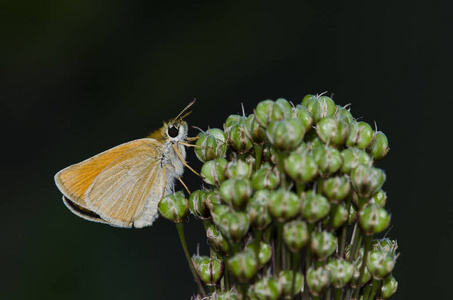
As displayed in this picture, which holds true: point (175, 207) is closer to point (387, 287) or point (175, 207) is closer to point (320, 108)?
point (320, 108)

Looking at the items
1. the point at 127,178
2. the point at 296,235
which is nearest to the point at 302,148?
the point at 296,235

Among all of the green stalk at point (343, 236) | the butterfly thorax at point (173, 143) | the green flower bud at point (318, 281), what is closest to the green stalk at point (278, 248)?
the green flower bud at point (318, 281)

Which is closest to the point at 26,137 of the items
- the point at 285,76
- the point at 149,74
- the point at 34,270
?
the point at 149,74

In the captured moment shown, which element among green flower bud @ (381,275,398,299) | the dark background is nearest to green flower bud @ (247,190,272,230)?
green flower bud @ (381,275,398,299)

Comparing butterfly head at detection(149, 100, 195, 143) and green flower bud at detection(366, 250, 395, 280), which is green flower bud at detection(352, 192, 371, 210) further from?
butterfly head at detection(149, 100, 195, 143)

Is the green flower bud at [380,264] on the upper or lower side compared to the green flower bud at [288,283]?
lower

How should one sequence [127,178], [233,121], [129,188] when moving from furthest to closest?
[127,178]
[129,188]
[233,121]

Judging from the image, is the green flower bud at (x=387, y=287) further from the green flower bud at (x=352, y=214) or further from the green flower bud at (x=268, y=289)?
the green flower bud at (x=268, y=289)
